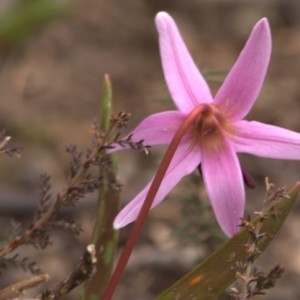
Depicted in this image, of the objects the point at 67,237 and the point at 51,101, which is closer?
the point at 67,237

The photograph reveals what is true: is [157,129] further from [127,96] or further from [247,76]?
[127,96]

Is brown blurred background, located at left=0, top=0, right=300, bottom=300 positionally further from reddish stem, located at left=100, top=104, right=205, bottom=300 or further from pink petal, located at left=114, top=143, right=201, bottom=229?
reddish stem, located at left=100, top=104, right=205, bottom=300

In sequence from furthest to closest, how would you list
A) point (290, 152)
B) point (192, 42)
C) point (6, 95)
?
point (192, 42), point (6, 95), point (290, 152)

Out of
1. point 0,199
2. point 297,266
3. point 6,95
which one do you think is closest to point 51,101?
point 6,95

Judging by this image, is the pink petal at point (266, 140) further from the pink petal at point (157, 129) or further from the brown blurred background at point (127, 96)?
the brown blurred background at point (127, 96)

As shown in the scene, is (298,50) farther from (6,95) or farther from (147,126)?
(147,126)

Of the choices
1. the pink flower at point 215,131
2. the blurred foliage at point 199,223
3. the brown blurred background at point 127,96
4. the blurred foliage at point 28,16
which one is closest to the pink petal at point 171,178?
the pink flower at point 215,131

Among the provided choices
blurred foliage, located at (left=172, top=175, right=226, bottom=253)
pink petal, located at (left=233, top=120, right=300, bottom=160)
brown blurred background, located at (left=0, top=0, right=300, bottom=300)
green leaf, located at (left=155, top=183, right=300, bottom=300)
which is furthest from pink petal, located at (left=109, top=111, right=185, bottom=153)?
brown blurred background, located at (left=0, top=0, right=300, bottom=300)
